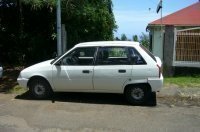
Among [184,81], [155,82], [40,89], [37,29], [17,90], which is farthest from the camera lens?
[37,29]

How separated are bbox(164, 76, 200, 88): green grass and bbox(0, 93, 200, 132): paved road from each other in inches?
80.2

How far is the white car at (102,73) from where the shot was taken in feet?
33.5

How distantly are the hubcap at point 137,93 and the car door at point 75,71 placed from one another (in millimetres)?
1087

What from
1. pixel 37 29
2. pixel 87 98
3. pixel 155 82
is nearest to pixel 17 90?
pixel 87 98

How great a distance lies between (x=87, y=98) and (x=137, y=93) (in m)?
1.54

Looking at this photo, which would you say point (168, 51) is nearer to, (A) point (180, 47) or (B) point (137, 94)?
(A) point (180, 47)

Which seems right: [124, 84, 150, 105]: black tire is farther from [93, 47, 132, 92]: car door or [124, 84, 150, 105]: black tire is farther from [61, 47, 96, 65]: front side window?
[61, 47, 96, 65]: front side window

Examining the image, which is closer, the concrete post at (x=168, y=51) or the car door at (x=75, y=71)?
the car door at (x=75, y=71)

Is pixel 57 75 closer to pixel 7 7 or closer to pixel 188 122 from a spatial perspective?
pixel 188 122

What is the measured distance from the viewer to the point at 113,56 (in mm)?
10641

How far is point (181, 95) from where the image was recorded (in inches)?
459

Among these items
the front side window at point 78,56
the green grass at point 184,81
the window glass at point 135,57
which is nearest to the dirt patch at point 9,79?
the front side window at point 78,56

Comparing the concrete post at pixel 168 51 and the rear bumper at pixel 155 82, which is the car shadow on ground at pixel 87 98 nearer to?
the rear bumper at pixel 155 82

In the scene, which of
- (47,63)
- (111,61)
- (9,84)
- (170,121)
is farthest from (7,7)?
(170,121)
